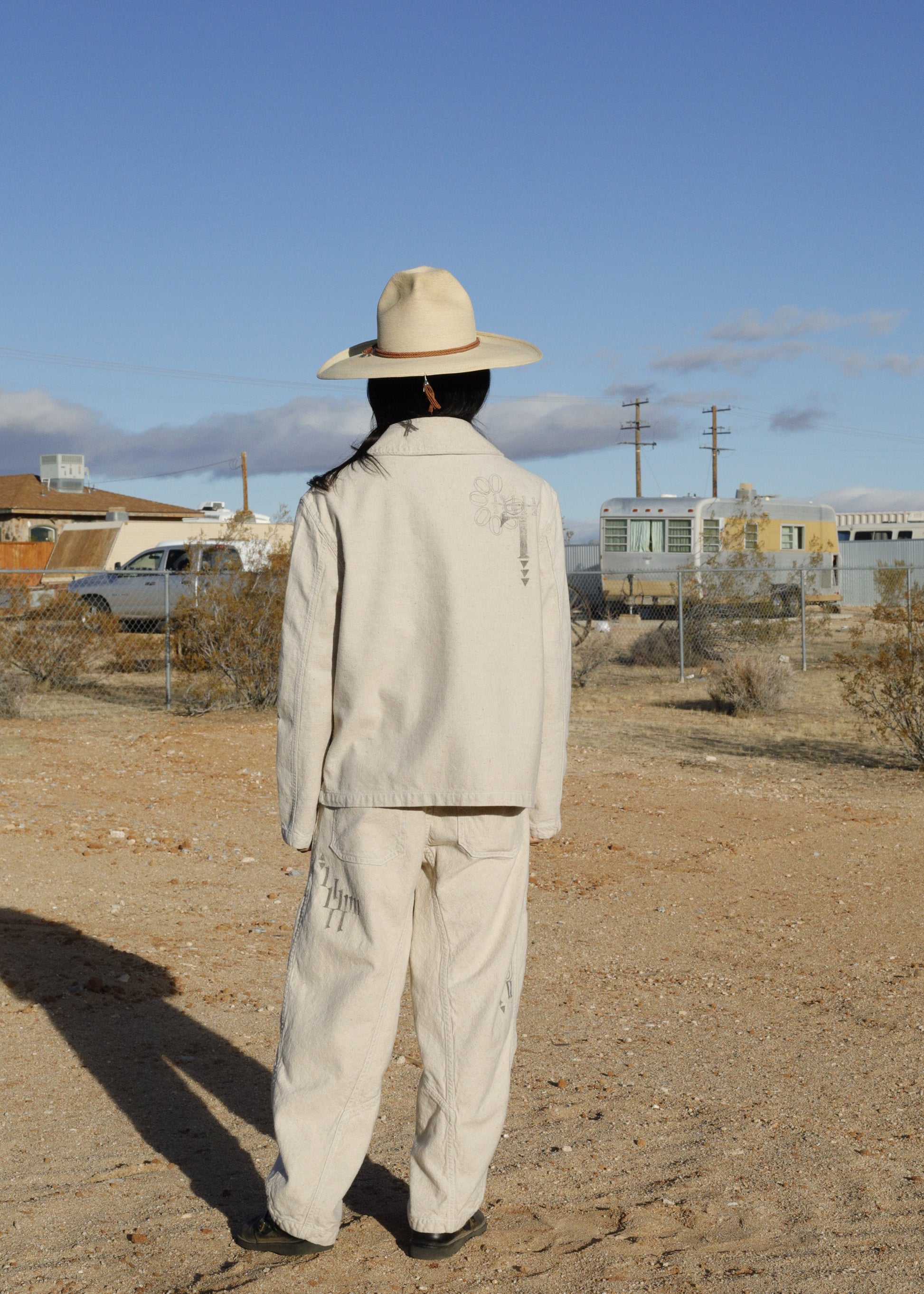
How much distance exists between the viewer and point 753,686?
43.7ft

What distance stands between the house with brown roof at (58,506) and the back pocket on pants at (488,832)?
3372cm

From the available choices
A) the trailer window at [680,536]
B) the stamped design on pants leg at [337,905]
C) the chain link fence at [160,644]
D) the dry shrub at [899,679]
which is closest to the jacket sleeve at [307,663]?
the stamped design on pants leg at [337,905]

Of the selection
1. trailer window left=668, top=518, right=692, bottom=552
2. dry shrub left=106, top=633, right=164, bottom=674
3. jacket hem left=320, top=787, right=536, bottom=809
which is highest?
trailer window left=668, top=518, right=692, bottom=552

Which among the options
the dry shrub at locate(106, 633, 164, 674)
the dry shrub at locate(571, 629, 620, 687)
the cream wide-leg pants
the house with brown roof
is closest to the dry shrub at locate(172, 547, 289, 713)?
the dry shrub at locate(106, 633, 164, 674)

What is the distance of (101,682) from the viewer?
15.8 meters

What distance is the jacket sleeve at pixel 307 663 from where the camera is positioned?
91.5 inches

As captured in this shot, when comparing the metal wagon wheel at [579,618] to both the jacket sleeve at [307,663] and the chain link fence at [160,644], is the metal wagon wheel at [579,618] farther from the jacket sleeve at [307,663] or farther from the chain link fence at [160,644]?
the jacket sleeve at [307,663]

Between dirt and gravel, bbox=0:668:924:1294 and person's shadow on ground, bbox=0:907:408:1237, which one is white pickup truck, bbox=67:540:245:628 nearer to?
dirt and gravel, bbox=0:668:924:1294

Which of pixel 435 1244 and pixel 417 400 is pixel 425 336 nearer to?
pixel 417 400

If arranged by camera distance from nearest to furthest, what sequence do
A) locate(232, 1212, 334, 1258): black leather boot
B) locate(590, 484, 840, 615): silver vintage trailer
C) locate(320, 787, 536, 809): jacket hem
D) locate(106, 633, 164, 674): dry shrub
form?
locate(320, 787, 536, 809): jacket hem → locate(232, 1212, 334, 1258): black leather boot → locate(106, 633, 164, 674): dry shrub → locate(590, 484, 840, 615): silver vintage trailer

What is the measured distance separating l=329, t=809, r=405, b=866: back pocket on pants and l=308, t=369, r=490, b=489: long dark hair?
638mm

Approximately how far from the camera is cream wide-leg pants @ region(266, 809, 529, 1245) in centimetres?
229

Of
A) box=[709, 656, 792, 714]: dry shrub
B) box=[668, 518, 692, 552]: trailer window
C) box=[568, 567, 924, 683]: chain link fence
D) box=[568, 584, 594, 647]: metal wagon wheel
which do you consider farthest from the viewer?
box=[668, 518, 692, 552]: trailer window

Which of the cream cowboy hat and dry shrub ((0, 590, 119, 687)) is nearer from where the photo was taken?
the cream cowboy hat
